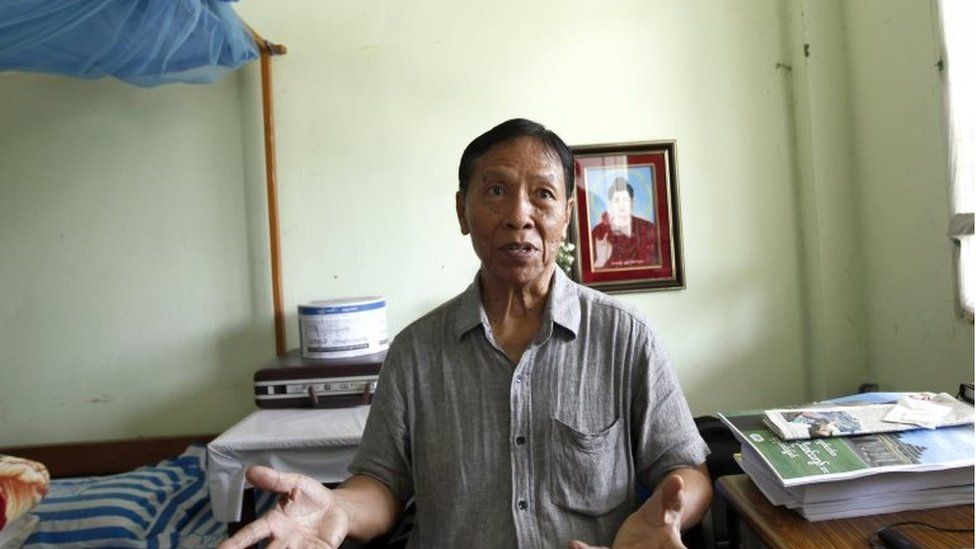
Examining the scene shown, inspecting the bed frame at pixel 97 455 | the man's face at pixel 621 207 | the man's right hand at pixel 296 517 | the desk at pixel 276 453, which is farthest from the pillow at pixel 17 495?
the man's face at pixel 621 207

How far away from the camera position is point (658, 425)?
922 mm

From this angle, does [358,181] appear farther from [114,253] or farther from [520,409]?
[520,409]

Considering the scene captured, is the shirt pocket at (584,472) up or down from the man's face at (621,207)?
down

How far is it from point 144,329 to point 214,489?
0.83 m

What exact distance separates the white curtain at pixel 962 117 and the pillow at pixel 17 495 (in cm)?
237

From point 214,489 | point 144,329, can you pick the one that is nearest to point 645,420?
point 214,489

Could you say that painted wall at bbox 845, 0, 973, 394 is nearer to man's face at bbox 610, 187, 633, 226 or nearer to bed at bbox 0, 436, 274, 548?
man's face at bbox 610, 187, 633, 226

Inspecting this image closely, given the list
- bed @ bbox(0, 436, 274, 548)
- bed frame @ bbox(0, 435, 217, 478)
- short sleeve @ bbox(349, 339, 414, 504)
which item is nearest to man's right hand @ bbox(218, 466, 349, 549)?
short sleeve @ bbox(349, 339, 414, 504)

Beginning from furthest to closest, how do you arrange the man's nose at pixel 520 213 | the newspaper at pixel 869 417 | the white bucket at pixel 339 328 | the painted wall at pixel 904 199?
the white bucket at pixel 339 328
the painted wall at pixel 904 199
the man's nose at pixel 520 213
the newspaper at pixel 869 417

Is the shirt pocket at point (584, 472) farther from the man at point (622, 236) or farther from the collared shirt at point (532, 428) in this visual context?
the man at point (622, 236)

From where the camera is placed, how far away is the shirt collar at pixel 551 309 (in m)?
0.98

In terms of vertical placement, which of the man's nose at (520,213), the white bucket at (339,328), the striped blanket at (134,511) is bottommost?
the striped blanket at (134,511)

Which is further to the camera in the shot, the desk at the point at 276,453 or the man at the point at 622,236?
the man at the point at 622,236

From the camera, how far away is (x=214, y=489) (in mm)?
1454
